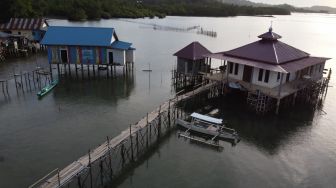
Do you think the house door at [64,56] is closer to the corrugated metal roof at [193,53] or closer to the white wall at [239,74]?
the corrugated metal roof at [193,53]

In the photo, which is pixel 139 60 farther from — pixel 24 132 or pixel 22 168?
pixel 22 168

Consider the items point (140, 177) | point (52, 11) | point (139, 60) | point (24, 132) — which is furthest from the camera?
point (52, 11)

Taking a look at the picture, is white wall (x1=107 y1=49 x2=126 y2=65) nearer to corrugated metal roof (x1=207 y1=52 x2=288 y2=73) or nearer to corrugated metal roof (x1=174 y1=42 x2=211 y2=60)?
corrugated metal roof (x1=174 y1=42 x2=211 y2=60)

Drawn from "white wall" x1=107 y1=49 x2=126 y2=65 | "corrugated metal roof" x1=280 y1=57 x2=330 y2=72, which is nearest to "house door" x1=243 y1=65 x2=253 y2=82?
"corrugated metal roof" x1=280 y1=57 x2=330 y2=72

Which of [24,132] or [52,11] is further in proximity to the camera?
[52,11]

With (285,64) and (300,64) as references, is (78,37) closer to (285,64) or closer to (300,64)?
(285,64)

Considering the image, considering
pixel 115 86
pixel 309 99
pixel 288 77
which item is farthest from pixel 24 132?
pixel 309 99

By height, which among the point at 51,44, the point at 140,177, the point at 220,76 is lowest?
the point at 140,177
